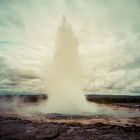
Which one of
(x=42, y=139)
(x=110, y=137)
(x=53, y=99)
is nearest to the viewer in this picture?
(x=42, y=139)

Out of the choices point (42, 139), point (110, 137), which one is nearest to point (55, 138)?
point (42, 139)

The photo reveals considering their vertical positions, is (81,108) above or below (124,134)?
above

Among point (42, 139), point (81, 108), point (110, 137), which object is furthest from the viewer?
point (81, 108)

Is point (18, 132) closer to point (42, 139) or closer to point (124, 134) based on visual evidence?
point (42, 139)

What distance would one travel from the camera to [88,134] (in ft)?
60.3

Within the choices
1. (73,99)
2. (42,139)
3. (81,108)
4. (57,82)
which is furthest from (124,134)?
(57,82)

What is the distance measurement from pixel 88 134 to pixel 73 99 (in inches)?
981

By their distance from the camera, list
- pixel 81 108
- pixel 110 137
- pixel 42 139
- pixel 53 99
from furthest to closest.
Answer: pixel 53 99 → pixel 81 108 → pixel 110 137 → pixel 42 139

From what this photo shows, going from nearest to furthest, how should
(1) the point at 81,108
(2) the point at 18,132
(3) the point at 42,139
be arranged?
1. (3) the point at 42,139
2. (2) the point at 18,132
3. (1) the point at 81,108

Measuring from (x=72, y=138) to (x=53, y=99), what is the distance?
28.1m

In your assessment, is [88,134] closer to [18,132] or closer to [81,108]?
[18,132]

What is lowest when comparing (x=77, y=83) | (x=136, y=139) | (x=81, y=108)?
(x=136, y=139)

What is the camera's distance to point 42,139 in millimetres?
16188

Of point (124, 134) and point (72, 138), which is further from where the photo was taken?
point (124, 134)
